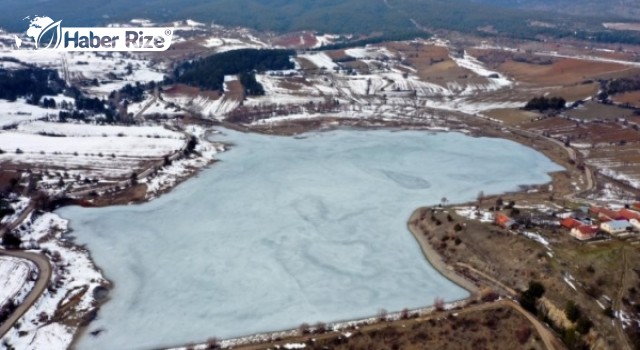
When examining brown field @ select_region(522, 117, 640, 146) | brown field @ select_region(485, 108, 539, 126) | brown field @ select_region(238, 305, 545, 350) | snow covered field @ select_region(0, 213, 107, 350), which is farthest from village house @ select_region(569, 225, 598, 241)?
brown field @ select_region(485, 108, 539, 126)

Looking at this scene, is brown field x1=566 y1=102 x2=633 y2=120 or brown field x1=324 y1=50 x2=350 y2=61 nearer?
brown field x1=566 y1=102 x2=633 y2=120

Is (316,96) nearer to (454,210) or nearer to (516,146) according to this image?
(516,146)

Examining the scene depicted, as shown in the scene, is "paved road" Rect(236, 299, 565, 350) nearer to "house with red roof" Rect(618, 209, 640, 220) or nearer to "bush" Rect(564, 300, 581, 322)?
"bush" Rect(564, 300, 581, 322)

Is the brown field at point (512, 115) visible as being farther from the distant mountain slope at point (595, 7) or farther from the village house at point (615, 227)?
the distant mountain slope at point (595, 7)

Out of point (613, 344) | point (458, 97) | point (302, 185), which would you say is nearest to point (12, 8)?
point (458, 97)

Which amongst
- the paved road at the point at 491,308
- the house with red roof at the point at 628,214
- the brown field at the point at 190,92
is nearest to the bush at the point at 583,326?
the paved road at the point at 491,308

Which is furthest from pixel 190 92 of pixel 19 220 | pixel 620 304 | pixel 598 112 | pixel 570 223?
pixel 620 304

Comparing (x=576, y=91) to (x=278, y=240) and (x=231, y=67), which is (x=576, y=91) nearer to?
(x=231, y=67)
